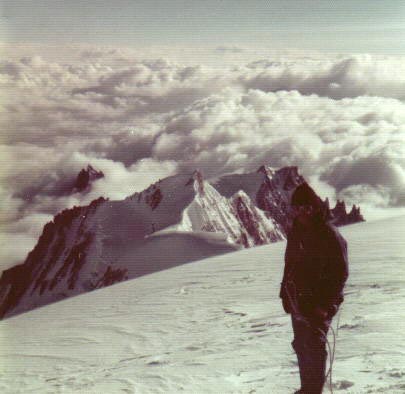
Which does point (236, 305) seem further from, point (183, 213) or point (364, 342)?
point (183, 213)

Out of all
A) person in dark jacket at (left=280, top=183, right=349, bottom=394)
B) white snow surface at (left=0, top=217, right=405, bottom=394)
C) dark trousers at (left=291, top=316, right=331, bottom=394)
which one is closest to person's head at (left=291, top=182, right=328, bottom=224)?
person in dark jacket at (left=280, top=183, right=349, bottom=394)

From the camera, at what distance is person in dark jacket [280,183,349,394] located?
5668mm

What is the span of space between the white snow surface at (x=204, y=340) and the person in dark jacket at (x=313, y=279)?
1.94 feet

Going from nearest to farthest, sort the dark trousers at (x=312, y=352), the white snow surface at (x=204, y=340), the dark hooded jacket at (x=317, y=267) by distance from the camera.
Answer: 1. the dark hooded jacket at (x=317, y=267)
2. the dark trousers at (x=312, y=352)
3. the white snow surface at (x=204, y=340)

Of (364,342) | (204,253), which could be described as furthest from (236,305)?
(204,253)

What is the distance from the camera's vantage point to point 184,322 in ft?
33.5

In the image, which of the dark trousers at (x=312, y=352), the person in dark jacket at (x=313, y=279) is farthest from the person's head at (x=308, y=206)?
the dark trousers at (x=312, y=352)

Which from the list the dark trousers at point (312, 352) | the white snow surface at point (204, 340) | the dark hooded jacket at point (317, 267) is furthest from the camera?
the white snow surface at point (204, 340)

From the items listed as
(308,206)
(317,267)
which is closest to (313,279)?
(317,267)

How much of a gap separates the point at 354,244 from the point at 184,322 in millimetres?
7943

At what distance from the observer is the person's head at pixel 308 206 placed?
225 inches

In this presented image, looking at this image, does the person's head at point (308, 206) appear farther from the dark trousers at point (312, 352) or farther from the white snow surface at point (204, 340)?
the white snow surface at point (204, 340)

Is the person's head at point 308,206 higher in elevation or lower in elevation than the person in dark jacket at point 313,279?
higher

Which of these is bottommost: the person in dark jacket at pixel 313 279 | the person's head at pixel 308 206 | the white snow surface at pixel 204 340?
the white snow surface at pixel 204 340
